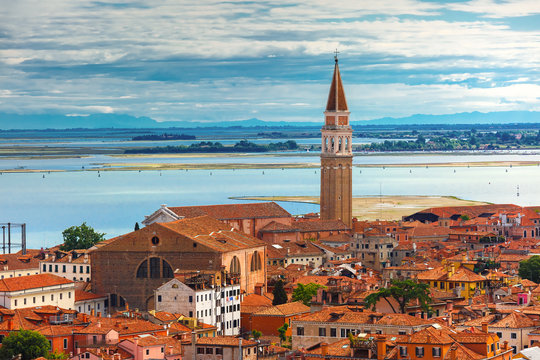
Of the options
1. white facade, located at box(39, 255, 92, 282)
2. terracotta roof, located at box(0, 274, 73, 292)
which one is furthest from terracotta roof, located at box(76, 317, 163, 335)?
white facade, located at box(39, 255, 92, 282)

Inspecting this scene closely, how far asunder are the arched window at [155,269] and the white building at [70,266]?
744 centimetres

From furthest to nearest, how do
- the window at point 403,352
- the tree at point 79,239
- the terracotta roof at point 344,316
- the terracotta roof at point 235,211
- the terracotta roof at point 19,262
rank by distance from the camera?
the tree at point 79,239 → the terracotta roof at point 235,211 → the terracotta roof at point 19,262 → the terracotta roof at point 344,316 → the window at point 403,352

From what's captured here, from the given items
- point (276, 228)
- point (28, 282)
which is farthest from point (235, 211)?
point (28, 282)

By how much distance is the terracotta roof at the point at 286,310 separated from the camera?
51.4m

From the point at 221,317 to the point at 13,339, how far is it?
44.8 feet

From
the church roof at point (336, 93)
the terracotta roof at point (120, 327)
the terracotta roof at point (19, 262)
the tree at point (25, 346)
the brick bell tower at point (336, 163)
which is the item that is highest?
the church roof at point (336, 93)

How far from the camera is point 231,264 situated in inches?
2483

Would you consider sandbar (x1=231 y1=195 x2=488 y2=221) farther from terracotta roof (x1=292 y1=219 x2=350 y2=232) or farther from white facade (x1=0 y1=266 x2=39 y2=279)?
white facade (x1=0 y1=266 x2=39 y2=279)

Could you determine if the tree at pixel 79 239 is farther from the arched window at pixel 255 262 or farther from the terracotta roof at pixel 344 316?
the terracotta roof at pixel 344 316

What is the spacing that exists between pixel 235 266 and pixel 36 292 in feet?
41.6

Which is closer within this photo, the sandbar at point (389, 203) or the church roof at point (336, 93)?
the church roof at point (336, 93)

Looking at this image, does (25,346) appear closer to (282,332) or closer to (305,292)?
(282,332)

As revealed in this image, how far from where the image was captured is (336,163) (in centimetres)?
10856

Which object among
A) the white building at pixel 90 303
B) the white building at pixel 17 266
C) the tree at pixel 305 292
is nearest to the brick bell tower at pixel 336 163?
the white building at pixel 17 266
